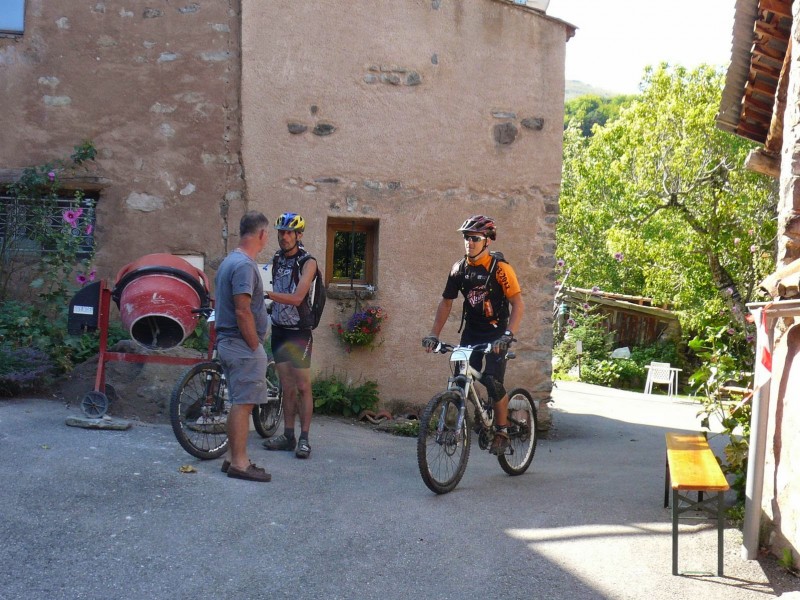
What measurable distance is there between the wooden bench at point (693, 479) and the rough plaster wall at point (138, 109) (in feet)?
16.4

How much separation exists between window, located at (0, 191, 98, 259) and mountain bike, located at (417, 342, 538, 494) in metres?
4.36

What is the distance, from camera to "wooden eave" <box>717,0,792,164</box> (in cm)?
638

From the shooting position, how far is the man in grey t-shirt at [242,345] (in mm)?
5449

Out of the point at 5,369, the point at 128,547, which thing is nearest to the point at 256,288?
the point at 128,547

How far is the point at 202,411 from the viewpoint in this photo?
19.6 feet

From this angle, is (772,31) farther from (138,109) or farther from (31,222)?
(31,222)

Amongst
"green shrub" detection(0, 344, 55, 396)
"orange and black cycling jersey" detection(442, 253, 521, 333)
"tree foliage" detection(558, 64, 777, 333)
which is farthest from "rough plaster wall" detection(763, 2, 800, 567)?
"tree foliage" detection(558, 64, 777, 333)

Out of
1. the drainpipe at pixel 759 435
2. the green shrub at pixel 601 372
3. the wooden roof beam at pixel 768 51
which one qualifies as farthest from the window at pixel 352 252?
the green shrub at pixel 601 372

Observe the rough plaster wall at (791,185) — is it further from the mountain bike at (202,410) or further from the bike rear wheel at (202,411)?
the bike rear wheel at (202,411)

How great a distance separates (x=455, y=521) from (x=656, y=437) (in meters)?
5.36

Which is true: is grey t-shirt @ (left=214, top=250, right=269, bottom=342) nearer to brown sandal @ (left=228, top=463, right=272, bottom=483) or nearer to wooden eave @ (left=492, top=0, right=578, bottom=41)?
brown sandal @ (left=228, top=463, right=272, bottom=483)

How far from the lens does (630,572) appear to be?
14.4ft

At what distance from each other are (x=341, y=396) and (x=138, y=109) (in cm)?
341

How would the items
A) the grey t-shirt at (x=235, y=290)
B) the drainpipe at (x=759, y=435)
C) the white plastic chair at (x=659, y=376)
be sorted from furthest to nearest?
the white plastic chair at (x=659, y=376), the grey t-shirt at (x=235, y=290), the drainpipe at (x=759, y=435)
